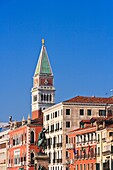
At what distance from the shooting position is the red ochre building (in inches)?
2980

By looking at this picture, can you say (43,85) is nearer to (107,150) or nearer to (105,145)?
(105,145)

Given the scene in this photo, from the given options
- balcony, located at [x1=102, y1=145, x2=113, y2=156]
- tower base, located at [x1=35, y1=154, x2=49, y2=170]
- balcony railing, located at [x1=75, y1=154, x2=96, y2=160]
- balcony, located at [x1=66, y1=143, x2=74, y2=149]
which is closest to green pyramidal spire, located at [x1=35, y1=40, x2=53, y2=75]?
balcony, located at [x1=66, y1=143, x2=74, y2=149]

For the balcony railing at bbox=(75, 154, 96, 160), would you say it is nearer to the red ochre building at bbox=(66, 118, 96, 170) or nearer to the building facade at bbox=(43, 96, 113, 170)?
the red ochre building at bbox=(66, 118, 96, 170)

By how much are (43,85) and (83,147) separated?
2955 inches

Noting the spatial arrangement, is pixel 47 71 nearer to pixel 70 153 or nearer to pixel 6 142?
pixel 6 142

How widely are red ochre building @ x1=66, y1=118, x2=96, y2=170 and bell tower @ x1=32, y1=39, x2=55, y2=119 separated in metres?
65.9

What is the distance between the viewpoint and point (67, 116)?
8794 centimetres

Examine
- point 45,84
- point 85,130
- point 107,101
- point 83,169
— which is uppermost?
point 45,84

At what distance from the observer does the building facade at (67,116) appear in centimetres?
8744

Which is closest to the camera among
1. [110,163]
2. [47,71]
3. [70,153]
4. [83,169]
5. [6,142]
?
[110,163]

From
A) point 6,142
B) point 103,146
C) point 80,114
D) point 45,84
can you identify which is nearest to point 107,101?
point 80,114

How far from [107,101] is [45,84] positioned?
2478 inches

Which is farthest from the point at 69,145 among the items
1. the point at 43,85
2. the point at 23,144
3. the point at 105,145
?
the point at 43,85

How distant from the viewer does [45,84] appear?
153125mm
